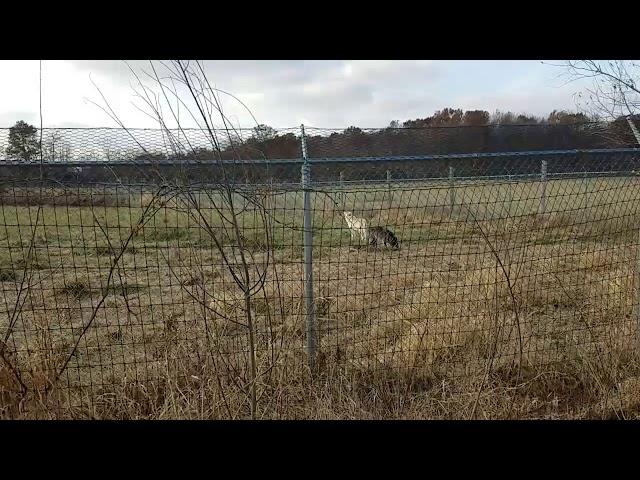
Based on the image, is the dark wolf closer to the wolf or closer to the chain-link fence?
the wolf

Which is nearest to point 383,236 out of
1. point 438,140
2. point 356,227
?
point 356,227

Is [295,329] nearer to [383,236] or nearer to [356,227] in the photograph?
[356,227]

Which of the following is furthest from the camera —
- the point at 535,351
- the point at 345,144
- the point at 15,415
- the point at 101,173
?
the point at 535,351

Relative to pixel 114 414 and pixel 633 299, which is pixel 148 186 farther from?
pixel 633 299

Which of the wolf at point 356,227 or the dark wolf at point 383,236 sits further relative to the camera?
the dark wolf at point 383,236

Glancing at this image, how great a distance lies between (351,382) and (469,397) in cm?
91

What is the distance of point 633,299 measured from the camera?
4324 mm

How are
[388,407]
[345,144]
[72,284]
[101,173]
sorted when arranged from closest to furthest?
[101,173], [388,407], [345,144], [72,284]

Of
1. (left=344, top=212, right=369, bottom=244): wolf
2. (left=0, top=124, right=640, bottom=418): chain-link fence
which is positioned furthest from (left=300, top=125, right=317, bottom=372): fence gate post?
(left=344, top=212, right=369, bottom=244): wolf

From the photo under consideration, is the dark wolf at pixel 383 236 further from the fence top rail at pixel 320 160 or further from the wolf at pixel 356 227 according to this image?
the fence top rail at pixel 320 160

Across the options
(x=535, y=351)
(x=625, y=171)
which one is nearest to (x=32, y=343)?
(x=535, y=351)

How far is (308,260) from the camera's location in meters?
3.60

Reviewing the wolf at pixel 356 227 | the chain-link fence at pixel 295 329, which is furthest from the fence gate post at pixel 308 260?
the wolf at pixel 356 227

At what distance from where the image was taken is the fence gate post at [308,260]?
3520 mm
